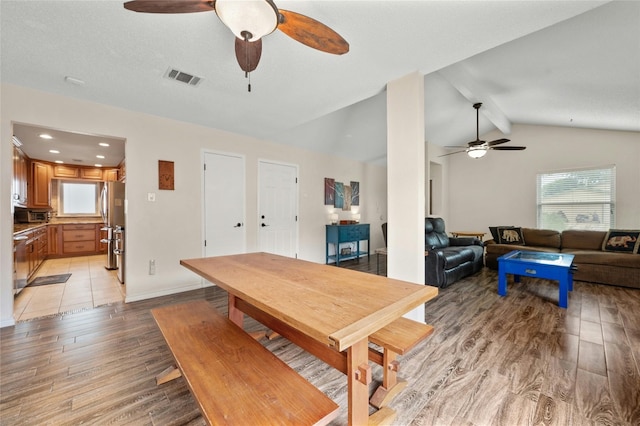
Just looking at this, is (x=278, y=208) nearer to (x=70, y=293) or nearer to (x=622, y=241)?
(x=70, y=293)

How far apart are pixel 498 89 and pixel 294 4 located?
12.5ft

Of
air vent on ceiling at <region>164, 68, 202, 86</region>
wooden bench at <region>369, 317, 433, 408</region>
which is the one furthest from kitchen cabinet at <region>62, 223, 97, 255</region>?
wooden bench at <region>369, 317, 433, 408</region>

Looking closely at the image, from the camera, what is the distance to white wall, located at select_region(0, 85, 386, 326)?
2506 millimetres

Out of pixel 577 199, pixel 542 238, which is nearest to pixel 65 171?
pixel 542 238

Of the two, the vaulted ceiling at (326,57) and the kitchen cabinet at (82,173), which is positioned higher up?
the vaulted ceiling at (326,57)

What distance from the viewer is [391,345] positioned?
54.5 inches

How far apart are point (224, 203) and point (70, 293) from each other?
2341 millimetres

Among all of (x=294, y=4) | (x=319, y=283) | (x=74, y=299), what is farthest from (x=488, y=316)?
(x=74, y=299)

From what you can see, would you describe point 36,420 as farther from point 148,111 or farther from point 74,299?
point 148,111

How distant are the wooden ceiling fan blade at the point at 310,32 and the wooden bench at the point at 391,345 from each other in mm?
1748

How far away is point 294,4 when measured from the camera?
1653 mm

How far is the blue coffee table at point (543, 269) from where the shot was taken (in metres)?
2.87

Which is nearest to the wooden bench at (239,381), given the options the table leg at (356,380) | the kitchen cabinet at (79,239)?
the table leg at (356,380)

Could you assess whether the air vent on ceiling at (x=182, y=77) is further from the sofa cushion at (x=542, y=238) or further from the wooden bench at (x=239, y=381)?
the sofa cushion at (x=542, y=238)
